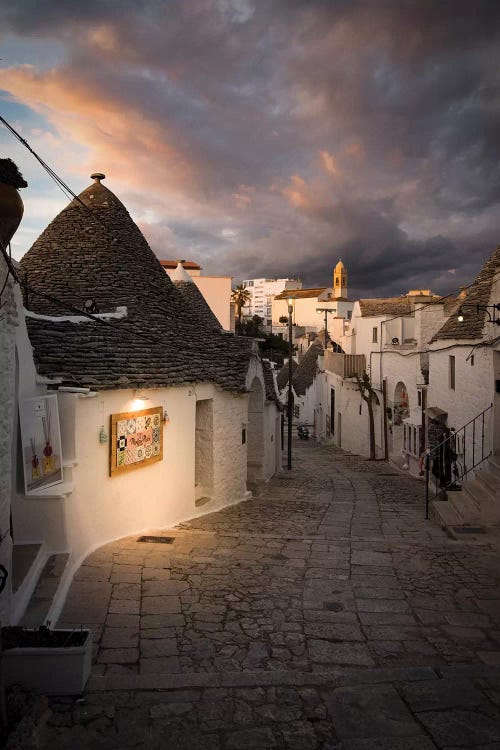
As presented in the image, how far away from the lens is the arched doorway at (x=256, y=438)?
16078 millimetres

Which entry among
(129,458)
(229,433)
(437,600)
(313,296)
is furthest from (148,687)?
(313,296)

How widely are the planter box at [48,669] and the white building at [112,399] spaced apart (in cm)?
89

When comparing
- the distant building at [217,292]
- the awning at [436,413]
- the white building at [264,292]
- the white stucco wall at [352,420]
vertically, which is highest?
the white building at [264,292]

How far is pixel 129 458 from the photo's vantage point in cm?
851

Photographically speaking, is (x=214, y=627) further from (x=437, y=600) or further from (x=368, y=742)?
(x=437, y=600)

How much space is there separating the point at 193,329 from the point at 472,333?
713 cm

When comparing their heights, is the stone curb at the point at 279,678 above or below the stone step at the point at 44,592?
below

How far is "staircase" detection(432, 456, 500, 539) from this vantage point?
8977 mm

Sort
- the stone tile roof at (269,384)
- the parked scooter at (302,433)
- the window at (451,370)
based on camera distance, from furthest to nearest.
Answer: the parked scooter at (302,433) → the stone tile roof at (269,384) → the window at (451,370)

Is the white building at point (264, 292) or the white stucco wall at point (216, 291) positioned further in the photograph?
the white building at point (264, 292)

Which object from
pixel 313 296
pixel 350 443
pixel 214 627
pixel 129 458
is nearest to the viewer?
pixel 214 627

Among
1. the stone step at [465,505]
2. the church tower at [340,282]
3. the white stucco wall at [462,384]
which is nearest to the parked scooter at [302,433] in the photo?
the white stucco wall at [462,384]

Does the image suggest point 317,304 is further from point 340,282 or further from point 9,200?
point 9,200

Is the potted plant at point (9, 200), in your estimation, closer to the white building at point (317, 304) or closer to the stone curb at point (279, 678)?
the stone curb at point (279, 678)
